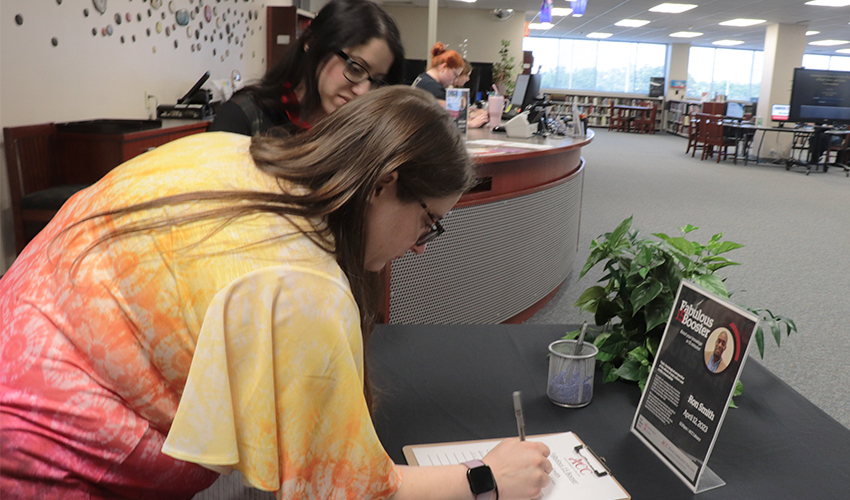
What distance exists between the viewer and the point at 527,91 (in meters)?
5.45

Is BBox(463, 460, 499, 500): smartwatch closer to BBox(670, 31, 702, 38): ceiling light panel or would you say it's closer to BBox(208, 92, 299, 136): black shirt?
BBox(208, 92, 299, 136): black shirt

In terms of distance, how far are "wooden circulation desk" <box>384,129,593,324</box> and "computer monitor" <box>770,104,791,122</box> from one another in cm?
1062

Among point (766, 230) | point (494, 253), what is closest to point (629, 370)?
point (494, 253)

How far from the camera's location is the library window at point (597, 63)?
18906 millimetres

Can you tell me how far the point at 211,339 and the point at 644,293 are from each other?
791 mm

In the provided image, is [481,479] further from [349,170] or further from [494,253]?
[494,253]

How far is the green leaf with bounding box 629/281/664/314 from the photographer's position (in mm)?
1101

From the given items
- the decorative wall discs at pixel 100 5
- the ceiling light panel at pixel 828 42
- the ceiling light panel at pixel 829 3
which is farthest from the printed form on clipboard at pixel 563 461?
the ceiling light panel at pixel 828 42

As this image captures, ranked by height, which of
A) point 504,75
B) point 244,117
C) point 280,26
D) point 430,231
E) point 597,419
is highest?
point 280,26

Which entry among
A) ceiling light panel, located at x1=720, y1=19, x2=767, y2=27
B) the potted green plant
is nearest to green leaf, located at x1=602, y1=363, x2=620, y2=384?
the potted green plant

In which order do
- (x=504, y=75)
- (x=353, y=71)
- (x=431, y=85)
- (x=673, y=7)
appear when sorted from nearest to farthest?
(x=353, y=71) < (x=431, y=85) < (x=504, y=75) < (x=673, y=7)

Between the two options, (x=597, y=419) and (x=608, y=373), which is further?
(x=608, y=373)

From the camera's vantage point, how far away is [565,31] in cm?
1642

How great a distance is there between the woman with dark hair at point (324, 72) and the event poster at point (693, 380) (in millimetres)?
1146
